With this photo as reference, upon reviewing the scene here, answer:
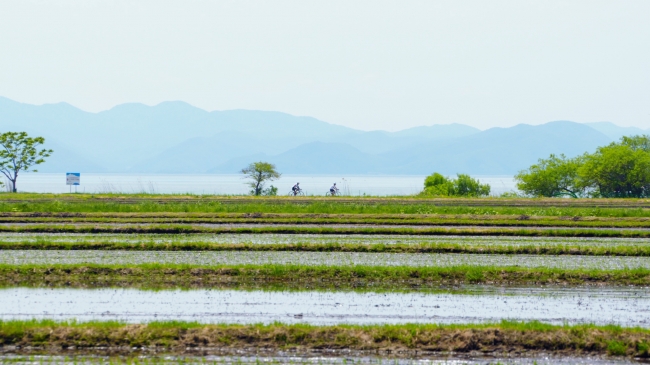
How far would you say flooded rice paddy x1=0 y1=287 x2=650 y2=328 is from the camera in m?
13.1

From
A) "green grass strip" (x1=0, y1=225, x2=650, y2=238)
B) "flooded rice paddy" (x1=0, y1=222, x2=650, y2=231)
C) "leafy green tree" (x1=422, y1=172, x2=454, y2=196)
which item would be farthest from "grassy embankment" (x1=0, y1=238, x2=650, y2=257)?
"leafy green tree" (x1=422, y1=172, x2=454, y2=196)

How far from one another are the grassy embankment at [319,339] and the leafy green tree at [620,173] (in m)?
56.7

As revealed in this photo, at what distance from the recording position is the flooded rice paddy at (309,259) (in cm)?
1952

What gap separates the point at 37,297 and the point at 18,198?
37932 mm

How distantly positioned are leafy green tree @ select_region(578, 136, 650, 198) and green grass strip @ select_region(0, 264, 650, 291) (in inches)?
1957

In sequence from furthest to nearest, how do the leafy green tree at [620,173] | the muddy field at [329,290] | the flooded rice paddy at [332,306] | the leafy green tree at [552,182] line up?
the leafy green tree at [552,182] < the leafy green tree at [620,173] < the flooded rice paddy at [332,306] < the muddy field at [329,290]

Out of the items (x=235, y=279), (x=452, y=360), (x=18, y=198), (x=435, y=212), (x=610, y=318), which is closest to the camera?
(x=452, y=360)

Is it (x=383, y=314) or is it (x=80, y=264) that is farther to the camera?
(x=80, y=264)

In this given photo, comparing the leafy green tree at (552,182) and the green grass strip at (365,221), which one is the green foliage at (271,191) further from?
the green grass strip at (365,221)

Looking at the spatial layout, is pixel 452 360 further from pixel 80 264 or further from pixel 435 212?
pixel 435 212

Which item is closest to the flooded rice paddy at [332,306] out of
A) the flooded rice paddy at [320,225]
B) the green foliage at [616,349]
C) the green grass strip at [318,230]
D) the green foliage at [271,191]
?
the green foliage at [616,349]

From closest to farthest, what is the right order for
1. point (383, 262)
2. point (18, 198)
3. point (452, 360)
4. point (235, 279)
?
point (452, 360) → point (235, 279) → point (383, 262) → point (18, 198)

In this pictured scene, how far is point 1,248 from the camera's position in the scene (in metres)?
22.7

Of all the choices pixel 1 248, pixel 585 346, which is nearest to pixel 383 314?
pixel 585 346
